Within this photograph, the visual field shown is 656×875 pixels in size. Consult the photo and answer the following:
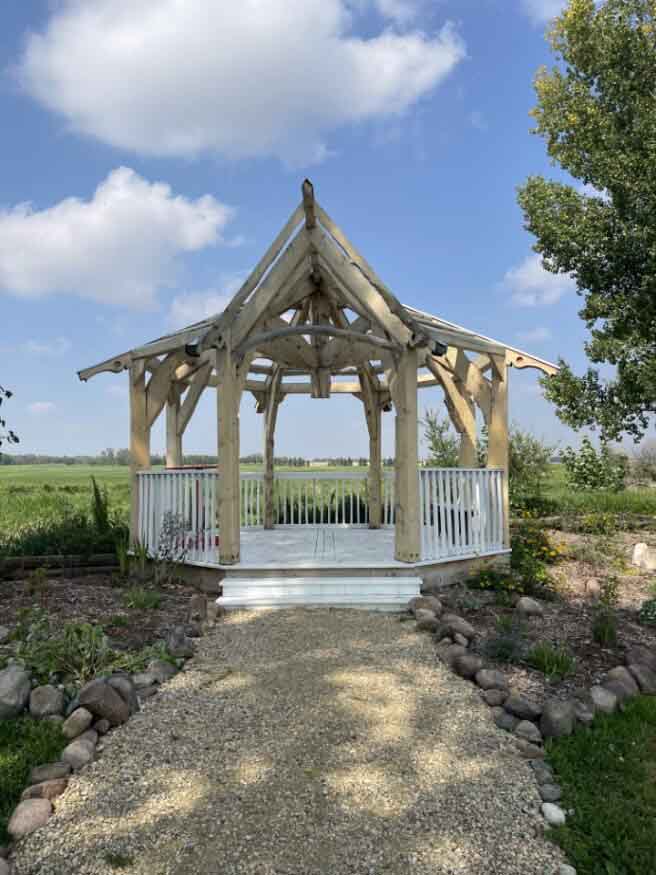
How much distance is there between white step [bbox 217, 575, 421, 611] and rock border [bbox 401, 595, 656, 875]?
1.30 metres

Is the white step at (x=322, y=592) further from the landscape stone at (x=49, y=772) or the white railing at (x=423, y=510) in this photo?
the landscape stone at (x=49, y=772)

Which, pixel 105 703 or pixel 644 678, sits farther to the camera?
pixel 644 678

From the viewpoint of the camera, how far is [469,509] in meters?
7.82

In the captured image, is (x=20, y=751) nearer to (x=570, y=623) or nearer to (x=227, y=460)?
(x=227, y=460)

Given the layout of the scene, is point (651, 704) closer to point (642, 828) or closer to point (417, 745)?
point (642, 828)

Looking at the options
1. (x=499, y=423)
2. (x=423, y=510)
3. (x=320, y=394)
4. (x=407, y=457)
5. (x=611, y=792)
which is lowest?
(x=611, y=792)

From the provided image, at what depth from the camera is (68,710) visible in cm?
370

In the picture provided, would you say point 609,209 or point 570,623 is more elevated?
point 609,209

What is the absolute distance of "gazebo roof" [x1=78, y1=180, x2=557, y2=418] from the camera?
22.9 feet

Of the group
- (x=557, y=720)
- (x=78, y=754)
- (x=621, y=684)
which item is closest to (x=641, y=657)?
(x=621, y=684)

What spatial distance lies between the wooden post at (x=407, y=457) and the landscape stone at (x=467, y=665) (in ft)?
→ 8.10

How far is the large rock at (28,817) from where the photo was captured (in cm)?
261

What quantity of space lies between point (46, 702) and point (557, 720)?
10.4 feet

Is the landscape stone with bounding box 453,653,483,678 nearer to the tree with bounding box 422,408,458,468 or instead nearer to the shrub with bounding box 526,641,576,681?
the shrub with bounding box 526,641,576,681
